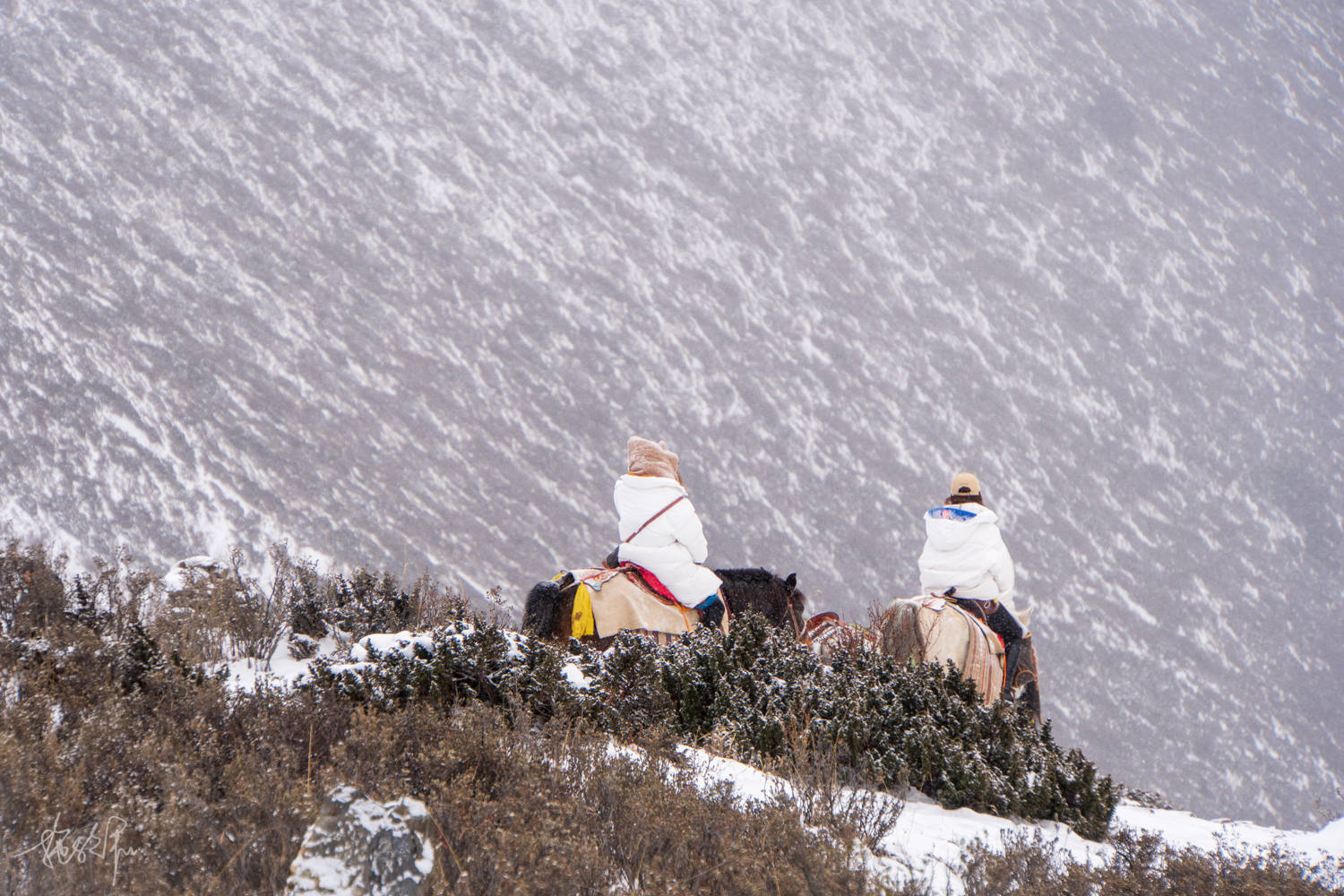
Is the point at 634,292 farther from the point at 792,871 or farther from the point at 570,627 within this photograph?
the point at 792,871

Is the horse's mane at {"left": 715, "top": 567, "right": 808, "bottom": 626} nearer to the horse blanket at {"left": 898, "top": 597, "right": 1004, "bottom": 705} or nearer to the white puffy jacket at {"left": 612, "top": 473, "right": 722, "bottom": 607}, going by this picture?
the white puffy jacket at {"left": 612, "top": 473, "right": 722, "bottom": 607}

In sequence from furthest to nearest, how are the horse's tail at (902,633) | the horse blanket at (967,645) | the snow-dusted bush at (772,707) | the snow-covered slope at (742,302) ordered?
the snow-covered slope at (742,302)
the horse's tail at (902,633)
the horse blanket at (967,645)
the snow-dusted bush at (772,707)

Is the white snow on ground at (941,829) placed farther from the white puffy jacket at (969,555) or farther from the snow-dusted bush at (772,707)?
the white puffy jacket at (969,555)

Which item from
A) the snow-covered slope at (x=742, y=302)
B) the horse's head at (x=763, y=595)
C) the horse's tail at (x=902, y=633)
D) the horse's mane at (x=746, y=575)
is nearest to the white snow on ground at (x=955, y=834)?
the horse's tail at (x=902, y=633)

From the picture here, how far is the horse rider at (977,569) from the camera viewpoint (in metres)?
6.43

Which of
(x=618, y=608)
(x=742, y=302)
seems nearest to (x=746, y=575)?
(x=618, y=608)

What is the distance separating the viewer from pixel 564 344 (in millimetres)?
28047

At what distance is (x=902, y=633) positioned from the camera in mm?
6070

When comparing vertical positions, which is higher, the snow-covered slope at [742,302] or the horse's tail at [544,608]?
the horse's tail at [544,608]

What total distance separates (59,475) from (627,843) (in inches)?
536

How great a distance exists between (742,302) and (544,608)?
29.1m

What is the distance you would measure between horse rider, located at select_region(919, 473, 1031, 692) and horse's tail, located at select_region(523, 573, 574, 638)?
2459 millimetres
